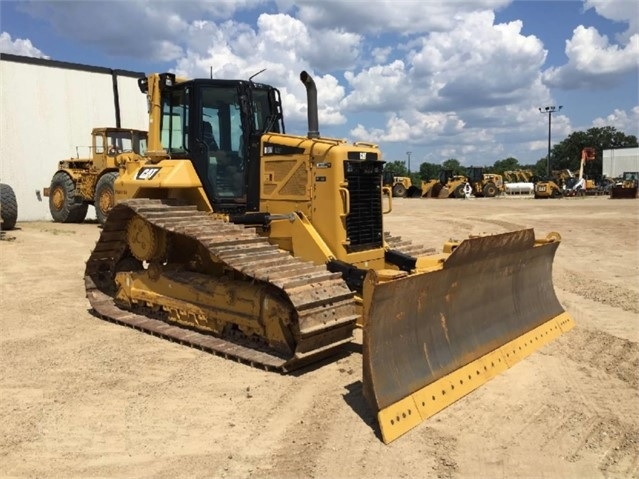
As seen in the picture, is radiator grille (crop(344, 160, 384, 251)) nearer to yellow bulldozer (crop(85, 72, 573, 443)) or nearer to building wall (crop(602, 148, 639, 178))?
yellow bulldozer (crop(85, 72, 573, 443))

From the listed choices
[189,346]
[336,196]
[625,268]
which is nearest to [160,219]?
[189,346]

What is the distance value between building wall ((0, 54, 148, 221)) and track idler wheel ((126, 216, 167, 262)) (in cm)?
1477

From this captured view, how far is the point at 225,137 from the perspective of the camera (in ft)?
24.9

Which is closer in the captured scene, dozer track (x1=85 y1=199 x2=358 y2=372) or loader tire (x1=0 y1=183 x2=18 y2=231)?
dozer track (x1=85 y1=199 x2=358 y2=372)

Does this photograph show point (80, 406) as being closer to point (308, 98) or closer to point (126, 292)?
point (126, 292)

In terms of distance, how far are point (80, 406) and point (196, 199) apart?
3338 millimetres

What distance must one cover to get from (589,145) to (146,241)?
94.3 m

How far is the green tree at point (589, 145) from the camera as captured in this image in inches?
3452

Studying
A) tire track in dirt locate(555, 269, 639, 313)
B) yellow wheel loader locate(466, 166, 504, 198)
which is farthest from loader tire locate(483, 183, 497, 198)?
tire track in dirt locate(555, 269, 639, 313)

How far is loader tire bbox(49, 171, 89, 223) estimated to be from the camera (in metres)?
19.1

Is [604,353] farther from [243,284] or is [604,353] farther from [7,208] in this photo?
[7,208]

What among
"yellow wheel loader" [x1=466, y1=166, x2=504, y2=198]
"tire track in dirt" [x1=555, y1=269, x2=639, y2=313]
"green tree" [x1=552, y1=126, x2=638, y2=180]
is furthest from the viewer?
"green tree" [x1=552, y1=126, x2=638, y2=180]

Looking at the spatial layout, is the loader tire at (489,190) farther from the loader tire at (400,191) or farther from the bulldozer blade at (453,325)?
the bulldozer blade at (453,325)

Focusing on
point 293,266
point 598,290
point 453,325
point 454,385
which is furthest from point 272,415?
point 598,290
